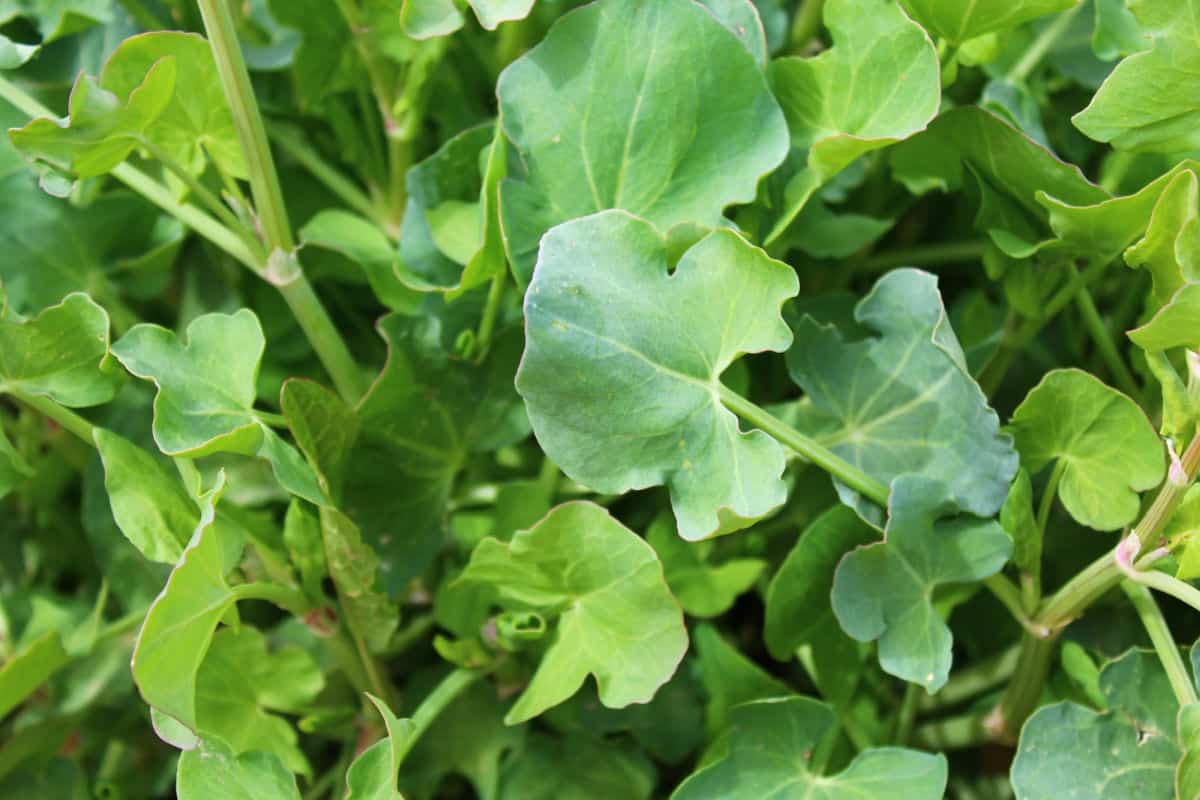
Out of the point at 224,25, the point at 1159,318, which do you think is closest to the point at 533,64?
the point at 224,25

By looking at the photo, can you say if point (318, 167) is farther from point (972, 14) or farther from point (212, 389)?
point (972, 14)

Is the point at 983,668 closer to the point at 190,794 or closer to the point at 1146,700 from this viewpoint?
the point at 1146,700

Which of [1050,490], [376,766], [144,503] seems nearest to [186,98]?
[144,503]

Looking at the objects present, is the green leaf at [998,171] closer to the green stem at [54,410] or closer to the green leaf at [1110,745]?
the green leaf at [1110,745]

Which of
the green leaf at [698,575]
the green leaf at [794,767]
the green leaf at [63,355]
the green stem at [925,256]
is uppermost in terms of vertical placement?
the green leaf at [63,355]

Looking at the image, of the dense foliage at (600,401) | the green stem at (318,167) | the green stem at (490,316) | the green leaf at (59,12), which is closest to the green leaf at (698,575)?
the dense foliage at (600,401)

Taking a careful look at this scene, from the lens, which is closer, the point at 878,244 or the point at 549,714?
the point at 549,714
